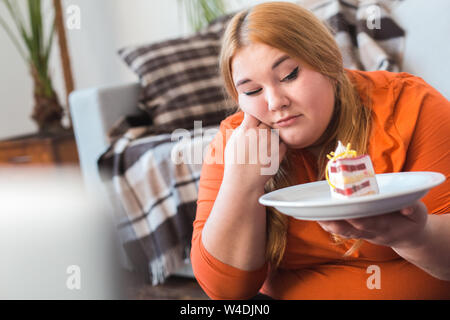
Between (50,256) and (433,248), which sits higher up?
(433,248)

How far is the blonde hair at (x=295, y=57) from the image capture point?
750 mm

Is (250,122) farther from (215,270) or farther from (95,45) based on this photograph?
(95,45)

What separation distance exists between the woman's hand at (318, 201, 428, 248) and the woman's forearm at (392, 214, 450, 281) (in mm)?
26

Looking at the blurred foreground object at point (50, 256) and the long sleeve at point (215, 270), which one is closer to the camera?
the long sleeve at point (215, 270)

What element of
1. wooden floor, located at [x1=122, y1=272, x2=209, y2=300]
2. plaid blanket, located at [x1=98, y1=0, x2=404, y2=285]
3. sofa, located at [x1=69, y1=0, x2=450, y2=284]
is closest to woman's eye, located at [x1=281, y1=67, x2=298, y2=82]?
sofa, located at [x1=69, y1=0, x2=450, y2=284]

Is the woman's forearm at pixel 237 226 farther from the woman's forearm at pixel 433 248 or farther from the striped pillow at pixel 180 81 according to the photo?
the striped pillow at pixel 180 81

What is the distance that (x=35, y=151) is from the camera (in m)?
2.25

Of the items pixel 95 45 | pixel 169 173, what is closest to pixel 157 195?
pixel 169 173

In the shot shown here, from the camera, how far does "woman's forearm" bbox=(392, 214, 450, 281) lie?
2.12ft

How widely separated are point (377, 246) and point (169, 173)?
96cm

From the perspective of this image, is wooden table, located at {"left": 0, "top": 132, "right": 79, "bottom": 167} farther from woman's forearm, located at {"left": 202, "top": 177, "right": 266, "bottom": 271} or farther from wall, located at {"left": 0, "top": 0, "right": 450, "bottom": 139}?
woman's forearm, located at {"left": 202, "top": 177, "right": 266, "bottom": 271}

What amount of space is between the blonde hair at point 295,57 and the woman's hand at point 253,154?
0.07 meters

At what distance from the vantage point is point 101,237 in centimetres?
162

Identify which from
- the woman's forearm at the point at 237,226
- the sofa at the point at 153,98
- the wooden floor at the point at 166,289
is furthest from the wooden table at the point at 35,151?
the woman's forearm at the point at 237,226
